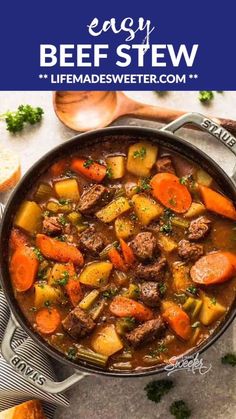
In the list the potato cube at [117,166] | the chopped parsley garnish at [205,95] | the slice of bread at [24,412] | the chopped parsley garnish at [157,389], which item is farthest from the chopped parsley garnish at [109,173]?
the slice of bread at [24,412]

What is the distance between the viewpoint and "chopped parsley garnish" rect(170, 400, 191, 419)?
19.6ft

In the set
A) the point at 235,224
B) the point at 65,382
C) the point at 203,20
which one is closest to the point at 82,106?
the point at 203,20

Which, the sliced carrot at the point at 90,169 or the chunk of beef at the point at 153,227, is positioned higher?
the sliced carrot at the point at 90,169

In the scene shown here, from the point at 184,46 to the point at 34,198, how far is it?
1656 mm

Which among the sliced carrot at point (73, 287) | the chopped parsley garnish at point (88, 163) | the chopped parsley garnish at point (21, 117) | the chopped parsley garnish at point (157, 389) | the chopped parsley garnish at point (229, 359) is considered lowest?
the chopped parsley garnish at point (157, 389)

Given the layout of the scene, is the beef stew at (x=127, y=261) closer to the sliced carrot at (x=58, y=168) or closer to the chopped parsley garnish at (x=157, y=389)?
the sliced carrot at (x=58, y=168)

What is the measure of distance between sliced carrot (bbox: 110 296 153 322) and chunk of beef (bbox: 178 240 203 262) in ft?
1.56

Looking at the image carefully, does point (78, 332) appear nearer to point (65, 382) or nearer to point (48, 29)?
point (65, 382)

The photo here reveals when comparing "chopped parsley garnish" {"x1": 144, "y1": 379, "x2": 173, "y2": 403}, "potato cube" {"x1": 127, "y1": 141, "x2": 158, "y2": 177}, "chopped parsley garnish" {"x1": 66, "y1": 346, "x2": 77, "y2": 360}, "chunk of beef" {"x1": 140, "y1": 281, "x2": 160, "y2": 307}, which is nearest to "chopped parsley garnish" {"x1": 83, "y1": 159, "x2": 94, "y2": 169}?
"potato cube" {"x1": 127, "y1": 141, "x2": 158, "y2": 177}

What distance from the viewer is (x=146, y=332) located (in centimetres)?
534

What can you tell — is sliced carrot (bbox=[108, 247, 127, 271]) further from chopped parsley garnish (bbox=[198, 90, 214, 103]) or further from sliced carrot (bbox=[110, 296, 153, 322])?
chopped parsley garnish (bbox=[198, 90, 214, 103])

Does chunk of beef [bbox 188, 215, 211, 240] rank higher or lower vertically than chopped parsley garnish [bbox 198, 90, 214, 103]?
lower

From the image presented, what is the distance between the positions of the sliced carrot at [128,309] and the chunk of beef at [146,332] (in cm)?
7

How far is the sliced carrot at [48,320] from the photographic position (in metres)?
5.54
